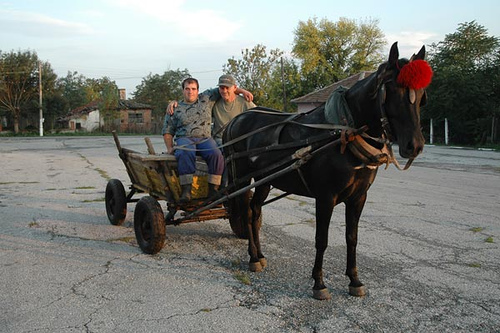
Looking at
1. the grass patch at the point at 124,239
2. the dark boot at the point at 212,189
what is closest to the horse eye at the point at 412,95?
the dark boot at the point at 212,189

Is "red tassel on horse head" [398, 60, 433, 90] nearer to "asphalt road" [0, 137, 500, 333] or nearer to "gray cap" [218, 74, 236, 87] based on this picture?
"asphalt road" [0, 137, 500, 333]

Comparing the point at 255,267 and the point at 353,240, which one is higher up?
the point at 353,240

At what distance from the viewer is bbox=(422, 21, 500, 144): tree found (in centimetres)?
2859

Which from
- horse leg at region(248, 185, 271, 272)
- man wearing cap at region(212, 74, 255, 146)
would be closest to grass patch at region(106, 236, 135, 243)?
man wearing cap at region(212, 74, 255, 146)

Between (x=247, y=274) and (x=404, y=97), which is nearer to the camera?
(x=404, y=97)

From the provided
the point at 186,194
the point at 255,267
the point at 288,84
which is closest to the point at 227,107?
the point at 186,194

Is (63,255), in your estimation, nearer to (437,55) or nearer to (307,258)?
(307,258)

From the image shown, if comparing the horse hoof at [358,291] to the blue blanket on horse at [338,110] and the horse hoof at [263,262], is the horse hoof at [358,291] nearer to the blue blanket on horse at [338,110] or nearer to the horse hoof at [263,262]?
the horse hoof at [263,262]

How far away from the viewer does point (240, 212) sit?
548 cm

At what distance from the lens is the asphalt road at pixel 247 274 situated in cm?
375

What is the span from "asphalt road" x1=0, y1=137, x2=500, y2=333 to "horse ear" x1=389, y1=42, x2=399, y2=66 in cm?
208

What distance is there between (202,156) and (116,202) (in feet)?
6.71

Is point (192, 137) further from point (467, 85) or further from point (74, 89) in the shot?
point (74, 89)

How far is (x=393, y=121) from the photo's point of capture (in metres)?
3.61
